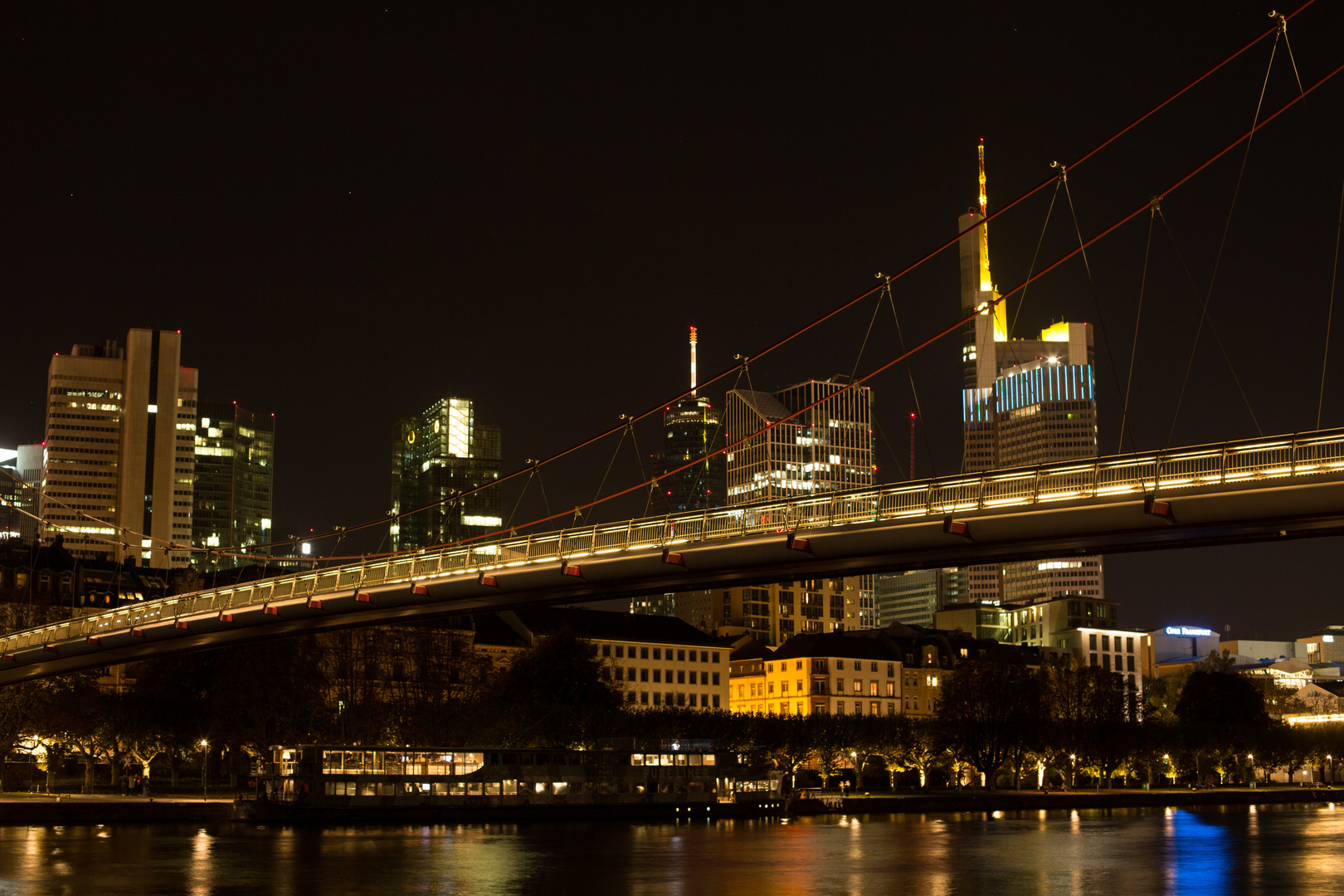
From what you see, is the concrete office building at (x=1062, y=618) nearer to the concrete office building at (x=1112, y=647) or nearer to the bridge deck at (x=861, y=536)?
the concrete office building at (x=1112, y=647)

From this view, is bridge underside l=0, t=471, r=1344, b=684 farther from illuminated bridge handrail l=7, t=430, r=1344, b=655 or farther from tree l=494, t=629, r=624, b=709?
tree l=494, t=629, r=624, b=709

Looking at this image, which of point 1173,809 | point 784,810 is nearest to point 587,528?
point 784,810

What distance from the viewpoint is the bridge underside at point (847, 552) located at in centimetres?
4038

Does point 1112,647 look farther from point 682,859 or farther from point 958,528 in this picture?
point 958,528

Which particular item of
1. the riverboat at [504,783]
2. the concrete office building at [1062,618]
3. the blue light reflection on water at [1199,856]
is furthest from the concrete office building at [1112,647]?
the riverboat at [504,783]

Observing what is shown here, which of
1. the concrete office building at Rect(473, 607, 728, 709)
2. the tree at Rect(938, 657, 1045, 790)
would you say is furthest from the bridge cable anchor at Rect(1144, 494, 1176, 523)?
the concrete office building at Rect(473, 607, 728, 709)

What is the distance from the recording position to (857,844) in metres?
62.5

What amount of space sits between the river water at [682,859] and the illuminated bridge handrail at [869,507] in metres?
10.9

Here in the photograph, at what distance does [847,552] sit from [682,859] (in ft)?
47.5

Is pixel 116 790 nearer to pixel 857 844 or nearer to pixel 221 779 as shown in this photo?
pixel 221 779

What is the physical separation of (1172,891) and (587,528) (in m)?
22.9

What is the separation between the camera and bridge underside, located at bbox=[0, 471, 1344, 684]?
1590 inches

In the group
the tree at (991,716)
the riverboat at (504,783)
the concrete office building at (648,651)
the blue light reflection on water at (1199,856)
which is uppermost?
the concrete office building at (648,651)

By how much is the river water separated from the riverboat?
2.94m
